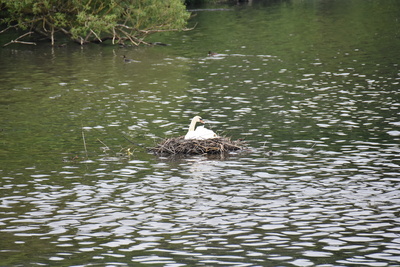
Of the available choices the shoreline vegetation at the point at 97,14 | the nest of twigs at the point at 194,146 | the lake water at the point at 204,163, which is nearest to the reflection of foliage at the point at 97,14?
the shoreline vegetation at the point at 97,14

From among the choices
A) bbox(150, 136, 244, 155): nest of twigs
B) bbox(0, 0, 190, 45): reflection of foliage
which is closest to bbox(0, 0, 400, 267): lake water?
Result: bbox(150, 136, 244, 155): nest of twigs

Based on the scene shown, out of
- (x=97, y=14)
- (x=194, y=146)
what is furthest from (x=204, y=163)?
(x=97, y=14)

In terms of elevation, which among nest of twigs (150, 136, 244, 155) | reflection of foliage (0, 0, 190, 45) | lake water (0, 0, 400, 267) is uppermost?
reflection of foliage (0, 0, 190, 45)

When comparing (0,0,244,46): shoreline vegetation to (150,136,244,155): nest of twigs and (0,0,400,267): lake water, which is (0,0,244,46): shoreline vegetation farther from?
(150,136,244,155): nest of twigs

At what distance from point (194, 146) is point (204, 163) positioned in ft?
3.86

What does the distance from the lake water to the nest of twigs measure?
46cm

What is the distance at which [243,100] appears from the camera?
3631cm

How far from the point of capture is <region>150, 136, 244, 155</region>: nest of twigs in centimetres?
2550

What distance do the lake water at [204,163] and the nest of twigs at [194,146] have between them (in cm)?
46

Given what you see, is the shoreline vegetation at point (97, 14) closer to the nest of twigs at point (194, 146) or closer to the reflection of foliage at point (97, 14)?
the reflection of foliage at point (97, 14)

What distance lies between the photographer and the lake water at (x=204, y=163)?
16.9 metres

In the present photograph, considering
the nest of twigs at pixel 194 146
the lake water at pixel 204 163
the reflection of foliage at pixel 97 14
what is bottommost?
the lake water at pixel 204 163

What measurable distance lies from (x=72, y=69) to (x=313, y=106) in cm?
1918

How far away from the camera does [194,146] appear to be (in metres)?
25.6
